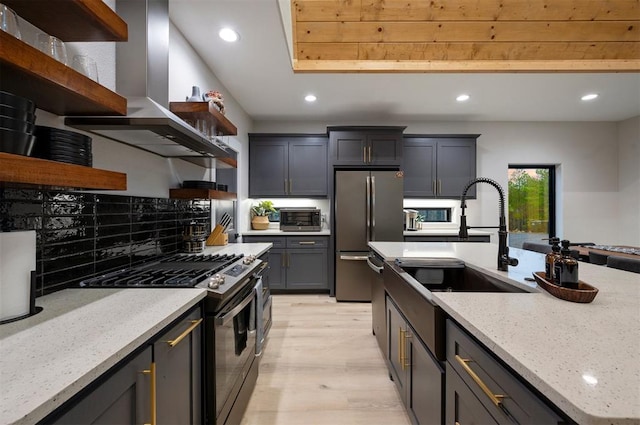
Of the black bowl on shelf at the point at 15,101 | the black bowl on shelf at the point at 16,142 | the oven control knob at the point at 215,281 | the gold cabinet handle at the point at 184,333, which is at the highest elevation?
the black bowl on shelf at the point at 15,101

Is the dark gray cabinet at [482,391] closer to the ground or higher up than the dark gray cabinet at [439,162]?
closer to the ground

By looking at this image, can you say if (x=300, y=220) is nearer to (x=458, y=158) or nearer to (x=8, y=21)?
(x=458, y=158)

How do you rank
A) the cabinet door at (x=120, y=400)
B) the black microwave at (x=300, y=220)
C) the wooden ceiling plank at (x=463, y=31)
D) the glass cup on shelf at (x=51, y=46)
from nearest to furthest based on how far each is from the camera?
the cabinet door at (x=120, y=400) < the glass cup on shelf at (x=51, y=46) < the wooden ceiling plank at (x=463, y=31) < the black microwave at (x=300, y=220)

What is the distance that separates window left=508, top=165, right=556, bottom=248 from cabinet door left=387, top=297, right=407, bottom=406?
3.86 metres

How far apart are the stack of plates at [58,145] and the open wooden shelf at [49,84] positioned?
0.14 m

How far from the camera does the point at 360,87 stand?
322 centimetres

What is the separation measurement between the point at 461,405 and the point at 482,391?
0.20 meters

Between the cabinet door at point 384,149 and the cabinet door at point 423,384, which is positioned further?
the cabinet door at point 384,149

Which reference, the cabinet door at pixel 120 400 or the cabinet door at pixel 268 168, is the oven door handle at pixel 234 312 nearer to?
the cabinet door at pixel 120 400

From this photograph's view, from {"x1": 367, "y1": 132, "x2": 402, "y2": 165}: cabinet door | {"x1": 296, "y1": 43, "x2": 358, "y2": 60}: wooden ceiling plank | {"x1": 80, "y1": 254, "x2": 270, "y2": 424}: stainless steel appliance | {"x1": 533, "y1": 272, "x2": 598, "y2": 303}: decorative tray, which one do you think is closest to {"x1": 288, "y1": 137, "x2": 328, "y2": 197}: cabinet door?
{"x1": 367, "y1": 132, "x2": 402, "y2": 165}: cabinet door

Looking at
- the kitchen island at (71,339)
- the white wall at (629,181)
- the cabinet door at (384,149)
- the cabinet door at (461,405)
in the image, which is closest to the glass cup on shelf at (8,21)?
the kitchen island at (71,339)

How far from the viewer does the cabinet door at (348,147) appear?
3.87 metres

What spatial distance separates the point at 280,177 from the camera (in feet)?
13.7

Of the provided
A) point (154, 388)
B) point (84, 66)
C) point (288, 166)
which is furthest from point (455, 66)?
point (154, 388)
